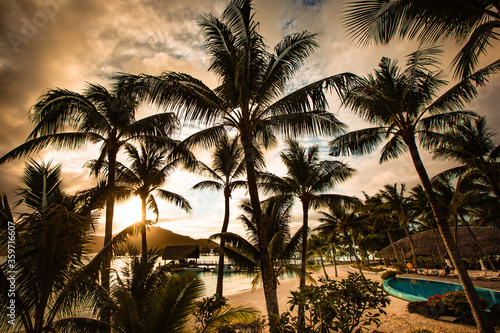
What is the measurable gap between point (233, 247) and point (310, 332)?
604cm

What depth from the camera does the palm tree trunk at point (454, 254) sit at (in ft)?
18.3

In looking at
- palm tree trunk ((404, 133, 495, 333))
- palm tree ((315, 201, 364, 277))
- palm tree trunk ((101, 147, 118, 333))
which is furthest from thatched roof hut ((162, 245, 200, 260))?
palm tree trunk ((404, 133, 495, 333))

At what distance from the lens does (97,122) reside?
6.75m

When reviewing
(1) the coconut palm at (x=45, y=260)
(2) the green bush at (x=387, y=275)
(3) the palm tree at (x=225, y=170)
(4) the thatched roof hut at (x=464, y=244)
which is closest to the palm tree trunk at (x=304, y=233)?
(3) the palm tree at (x=225, y=170)

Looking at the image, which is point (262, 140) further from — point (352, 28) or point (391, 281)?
point (391, 281)

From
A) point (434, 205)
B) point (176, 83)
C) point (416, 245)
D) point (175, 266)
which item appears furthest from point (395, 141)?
point (416, 245)

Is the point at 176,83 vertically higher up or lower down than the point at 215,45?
lower down

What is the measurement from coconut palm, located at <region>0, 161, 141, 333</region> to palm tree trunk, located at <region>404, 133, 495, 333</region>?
877cm

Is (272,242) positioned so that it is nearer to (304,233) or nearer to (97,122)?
(304,233)

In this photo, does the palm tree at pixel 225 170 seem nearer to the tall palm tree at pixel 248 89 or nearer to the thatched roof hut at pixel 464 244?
the tall palm tree at pixel 248 89

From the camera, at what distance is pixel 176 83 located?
5.95 meters

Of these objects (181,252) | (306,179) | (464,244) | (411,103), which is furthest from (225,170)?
(181,252)

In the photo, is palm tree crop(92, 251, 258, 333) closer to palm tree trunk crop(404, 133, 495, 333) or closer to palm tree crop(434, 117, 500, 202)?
palm tree trunk crop(404, 133, 495, 333)

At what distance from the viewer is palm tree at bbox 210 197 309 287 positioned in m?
8.73
